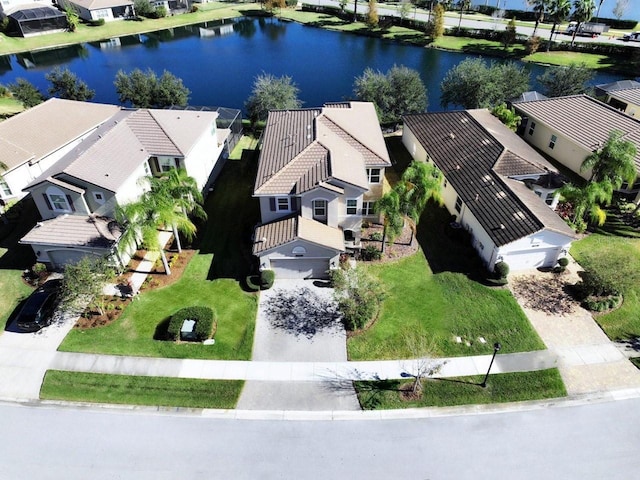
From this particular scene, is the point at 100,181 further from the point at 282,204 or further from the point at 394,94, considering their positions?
the point at 394,94

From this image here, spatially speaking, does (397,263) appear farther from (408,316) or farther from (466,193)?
(466,193)

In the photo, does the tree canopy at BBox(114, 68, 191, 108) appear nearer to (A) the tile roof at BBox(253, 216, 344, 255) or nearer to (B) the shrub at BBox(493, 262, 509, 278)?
(A) the tile roof at BBox(253, 216, 344, 255)

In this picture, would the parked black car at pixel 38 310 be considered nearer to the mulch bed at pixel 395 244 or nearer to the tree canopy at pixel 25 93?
the mulch bed at pixel 395 244

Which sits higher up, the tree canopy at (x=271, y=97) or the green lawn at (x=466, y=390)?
the tree canopy at (x=271, y=97)

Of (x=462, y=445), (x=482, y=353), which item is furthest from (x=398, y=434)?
(x=482, y=353)

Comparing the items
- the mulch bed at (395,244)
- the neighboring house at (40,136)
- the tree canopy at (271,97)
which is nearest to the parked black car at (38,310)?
the neighboring house at (40,136)
